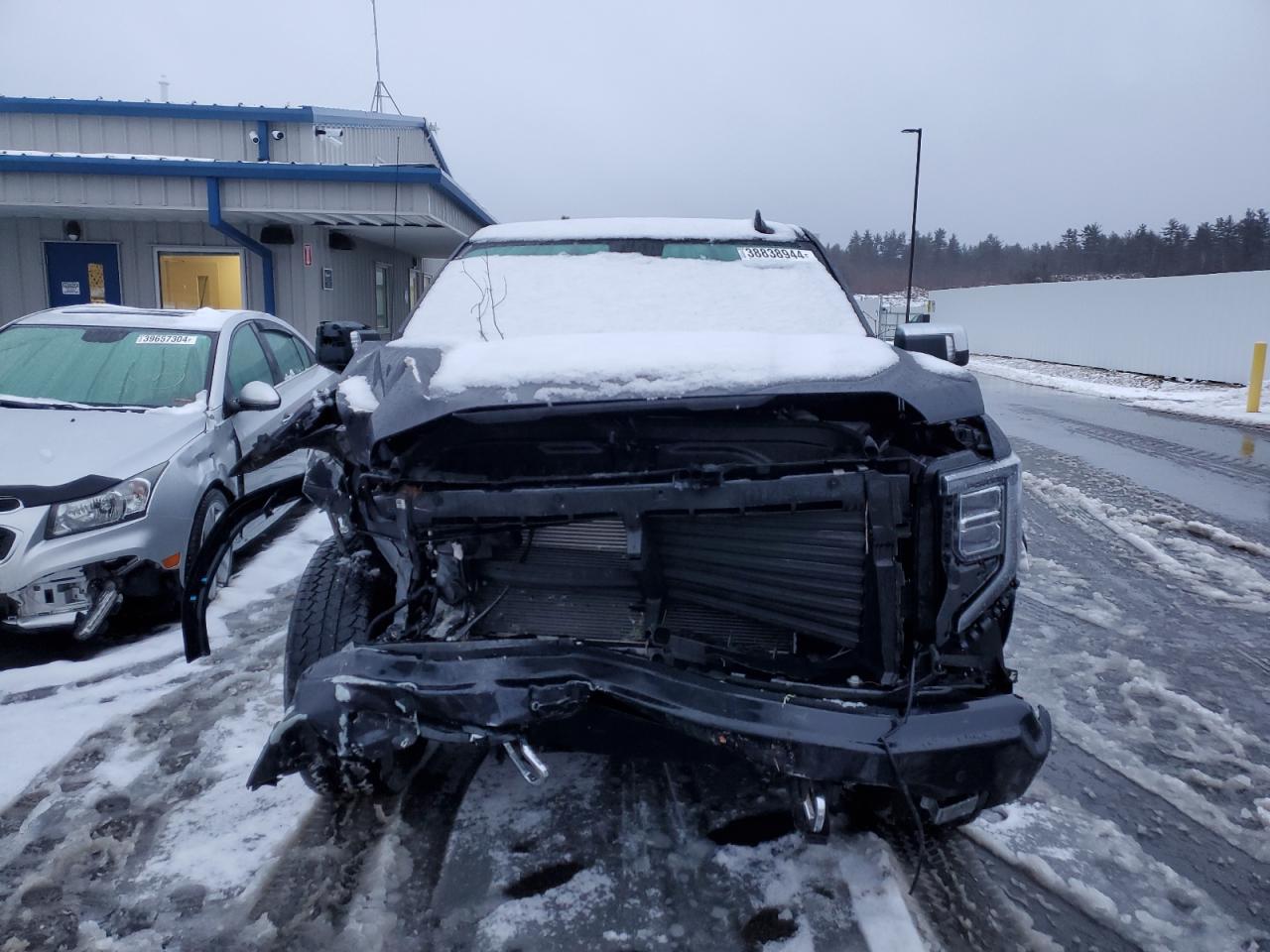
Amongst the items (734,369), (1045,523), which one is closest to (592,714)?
(734,369)

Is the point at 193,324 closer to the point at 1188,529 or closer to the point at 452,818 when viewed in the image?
the point at 452,818

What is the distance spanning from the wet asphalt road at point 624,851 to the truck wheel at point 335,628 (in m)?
0.12

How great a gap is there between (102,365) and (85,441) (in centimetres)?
107

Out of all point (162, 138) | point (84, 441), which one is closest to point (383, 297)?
point (162, 138)

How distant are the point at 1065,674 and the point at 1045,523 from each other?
9.95 ft

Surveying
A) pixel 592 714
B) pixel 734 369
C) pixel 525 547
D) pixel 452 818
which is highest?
pixel 734 369

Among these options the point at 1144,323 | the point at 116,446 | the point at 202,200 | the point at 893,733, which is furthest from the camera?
the point at 1144,323

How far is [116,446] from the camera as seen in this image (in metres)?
4.49

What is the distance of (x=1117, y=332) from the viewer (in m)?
24.0

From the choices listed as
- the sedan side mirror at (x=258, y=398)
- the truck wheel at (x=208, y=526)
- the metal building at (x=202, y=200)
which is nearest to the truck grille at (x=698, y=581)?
the truck wheel at (x=208, y=526)

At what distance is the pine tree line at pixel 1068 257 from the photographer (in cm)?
7012

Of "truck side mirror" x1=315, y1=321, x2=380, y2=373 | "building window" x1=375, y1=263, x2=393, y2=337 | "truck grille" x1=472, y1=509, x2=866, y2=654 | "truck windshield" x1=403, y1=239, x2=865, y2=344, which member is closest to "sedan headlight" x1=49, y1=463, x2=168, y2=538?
"truck side mirror" x1=315, y1=321, x2=380, y2=373

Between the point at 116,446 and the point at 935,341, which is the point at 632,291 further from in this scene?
the point at 116,446

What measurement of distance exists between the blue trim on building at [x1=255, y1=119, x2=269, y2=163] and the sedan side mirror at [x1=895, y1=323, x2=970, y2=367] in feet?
43.7
